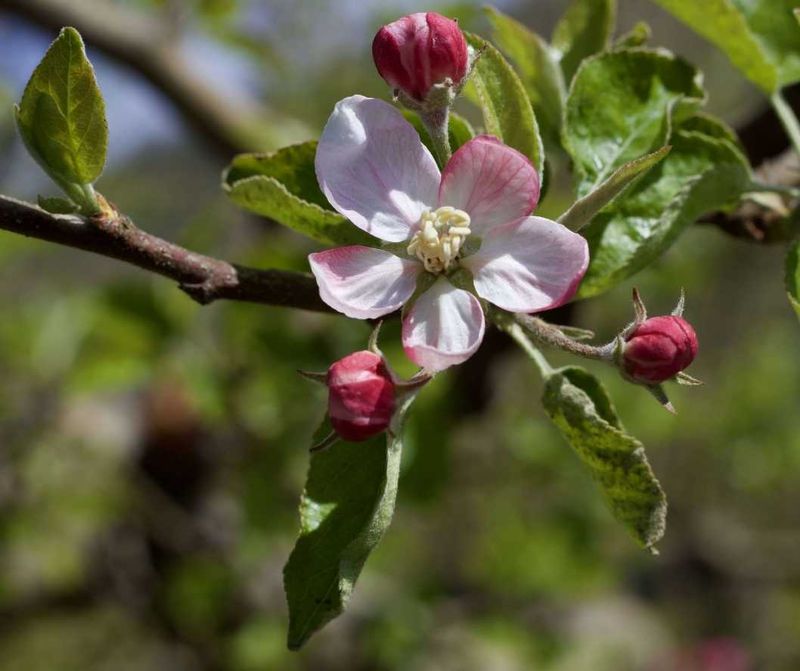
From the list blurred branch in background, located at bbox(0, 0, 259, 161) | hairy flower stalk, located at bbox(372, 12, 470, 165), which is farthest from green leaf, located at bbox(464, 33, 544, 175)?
blurred branch in background, located at bbox(0, 0, 259, 161)

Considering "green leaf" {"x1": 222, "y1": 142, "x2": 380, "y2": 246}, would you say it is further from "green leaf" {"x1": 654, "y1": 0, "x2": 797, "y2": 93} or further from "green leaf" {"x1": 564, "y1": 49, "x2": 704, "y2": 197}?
"green leaf" {"x1": 654, "y1": 0, "x2": 797, "y2": 93}

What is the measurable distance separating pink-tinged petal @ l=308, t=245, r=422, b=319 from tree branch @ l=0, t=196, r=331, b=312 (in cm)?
8

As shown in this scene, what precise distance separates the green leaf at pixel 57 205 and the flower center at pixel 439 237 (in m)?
0.26

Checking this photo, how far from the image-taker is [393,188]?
650mm

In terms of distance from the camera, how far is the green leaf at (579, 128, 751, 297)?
0.73 m

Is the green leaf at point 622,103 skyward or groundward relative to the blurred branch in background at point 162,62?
skyward

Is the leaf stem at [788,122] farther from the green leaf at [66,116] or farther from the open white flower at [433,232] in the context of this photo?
the green leaf at [66,116]

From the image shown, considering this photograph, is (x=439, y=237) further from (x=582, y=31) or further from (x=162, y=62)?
(x=162, y=62)

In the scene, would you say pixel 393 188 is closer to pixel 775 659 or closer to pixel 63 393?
pixel 63 393

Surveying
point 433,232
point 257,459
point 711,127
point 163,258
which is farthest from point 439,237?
point 257,459

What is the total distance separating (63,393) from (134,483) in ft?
1.75

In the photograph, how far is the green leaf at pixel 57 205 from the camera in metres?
0.62

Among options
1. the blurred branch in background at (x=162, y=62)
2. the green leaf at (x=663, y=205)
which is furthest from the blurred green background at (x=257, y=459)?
the green leaf at (x=663, y=205)

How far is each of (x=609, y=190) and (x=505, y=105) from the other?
0.12m
